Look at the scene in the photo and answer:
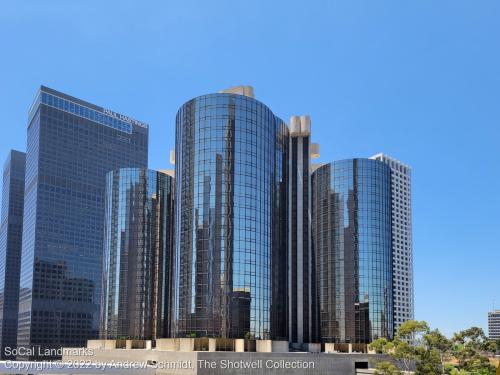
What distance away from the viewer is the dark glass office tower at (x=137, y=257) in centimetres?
13938

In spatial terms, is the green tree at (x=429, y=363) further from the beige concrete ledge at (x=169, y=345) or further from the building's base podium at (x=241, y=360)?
the beige concrete ledge at (x=169, y=345)

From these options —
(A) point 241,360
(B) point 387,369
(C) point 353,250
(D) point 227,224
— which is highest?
Answer: (D) point 227,224

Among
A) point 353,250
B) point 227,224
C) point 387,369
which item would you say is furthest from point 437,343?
point 353,250

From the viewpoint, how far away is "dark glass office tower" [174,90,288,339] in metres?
112

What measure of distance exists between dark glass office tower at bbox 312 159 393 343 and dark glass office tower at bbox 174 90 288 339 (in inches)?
562

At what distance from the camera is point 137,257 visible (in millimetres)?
141125

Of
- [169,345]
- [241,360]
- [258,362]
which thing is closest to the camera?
[241,360]

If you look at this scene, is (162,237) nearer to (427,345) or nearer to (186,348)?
(186,348)

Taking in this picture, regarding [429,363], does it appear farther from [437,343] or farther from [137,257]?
[137,257]

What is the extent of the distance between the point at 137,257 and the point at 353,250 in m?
48.5

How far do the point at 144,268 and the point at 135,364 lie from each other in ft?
108

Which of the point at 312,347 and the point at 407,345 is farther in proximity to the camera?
the point at 312,347

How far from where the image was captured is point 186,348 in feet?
362

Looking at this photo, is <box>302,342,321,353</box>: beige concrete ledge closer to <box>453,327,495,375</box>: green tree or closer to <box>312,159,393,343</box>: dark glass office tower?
<box>312,159,393,343</box>: dark glass office tower
